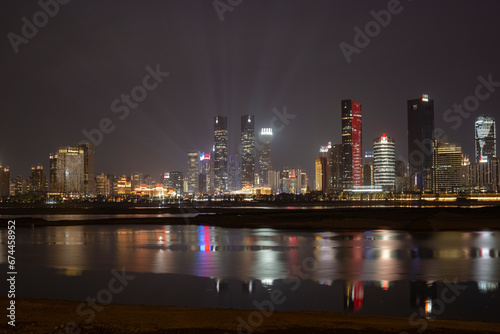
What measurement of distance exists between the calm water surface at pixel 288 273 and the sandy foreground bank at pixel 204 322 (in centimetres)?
151

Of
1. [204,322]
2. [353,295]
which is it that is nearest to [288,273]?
[353,295]

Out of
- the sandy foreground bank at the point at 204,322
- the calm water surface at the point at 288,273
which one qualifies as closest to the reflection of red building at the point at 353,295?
the calm water surface at the point at 288,273

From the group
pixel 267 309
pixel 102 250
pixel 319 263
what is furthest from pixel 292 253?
pixel 267 309

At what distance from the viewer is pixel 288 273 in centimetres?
2284

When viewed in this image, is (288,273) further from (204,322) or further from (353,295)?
(204,322)

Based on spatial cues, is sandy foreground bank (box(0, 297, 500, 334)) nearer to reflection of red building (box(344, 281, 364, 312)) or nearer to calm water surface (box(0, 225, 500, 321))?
calm water surface (box(0, 225, 500, 321))

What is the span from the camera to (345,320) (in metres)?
13.5

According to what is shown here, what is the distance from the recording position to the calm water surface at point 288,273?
1680 cm

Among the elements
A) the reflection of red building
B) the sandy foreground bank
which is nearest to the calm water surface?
the reflection of red building

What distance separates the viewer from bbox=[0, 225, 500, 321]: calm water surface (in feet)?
55.1

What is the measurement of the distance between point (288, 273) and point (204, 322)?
10150mm

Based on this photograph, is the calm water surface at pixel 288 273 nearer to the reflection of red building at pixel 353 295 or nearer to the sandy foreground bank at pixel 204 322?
the reflection of red building at pixel 353 295

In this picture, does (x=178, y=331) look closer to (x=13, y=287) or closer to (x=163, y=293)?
(x=163, y=293)

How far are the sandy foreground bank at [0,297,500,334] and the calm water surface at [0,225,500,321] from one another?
1.51 m
